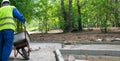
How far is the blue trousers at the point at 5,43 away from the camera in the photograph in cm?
832

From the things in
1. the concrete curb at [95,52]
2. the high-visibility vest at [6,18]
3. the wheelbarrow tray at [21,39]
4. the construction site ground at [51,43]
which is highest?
the high-visibility vest at [6,18]

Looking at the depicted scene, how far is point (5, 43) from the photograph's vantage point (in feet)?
27.6

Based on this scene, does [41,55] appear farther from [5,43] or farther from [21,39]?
[5,43]

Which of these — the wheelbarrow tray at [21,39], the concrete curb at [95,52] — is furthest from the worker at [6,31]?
the concrete curb at [95,52]

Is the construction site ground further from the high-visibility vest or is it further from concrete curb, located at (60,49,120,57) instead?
the high-visibility vest

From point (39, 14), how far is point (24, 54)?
80.9 ft

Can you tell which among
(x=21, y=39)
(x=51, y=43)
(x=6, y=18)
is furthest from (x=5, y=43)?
(x=51, y=43)

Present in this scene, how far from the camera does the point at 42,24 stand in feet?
130

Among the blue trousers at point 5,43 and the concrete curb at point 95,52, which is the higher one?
the blue trousers at point 5,43

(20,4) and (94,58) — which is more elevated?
(20,4)

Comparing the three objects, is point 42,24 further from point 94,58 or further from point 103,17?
point 94,58

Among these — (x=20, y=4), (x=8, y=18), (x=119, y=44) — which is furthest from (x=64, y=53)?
(x=20, y=4)

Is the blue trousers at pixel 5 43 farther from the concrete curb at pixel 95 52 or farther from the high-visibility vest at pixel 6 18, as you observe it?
the concrete curb at pixel 95 52

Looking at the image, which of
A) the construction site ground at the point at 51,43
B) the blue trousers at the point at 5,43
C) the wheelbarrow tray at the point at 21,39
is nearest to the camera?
the blue trousers at the point at 5,43
